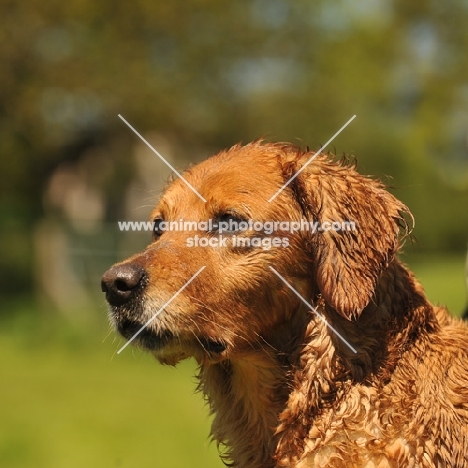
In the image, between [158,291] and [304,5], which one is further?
[304,5]

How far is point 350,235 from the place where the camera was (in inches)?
176

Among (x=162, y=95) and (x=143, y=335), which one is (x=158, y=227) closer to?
(x=143, y=335)

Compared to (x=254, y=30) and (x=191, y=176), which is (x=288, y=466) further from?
(x=254, y=30)

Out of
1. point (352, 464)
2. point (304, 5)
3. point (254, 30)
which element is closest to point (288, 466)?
point (352, 464)

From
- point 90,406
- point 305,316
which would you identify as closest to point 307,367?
point 305,316

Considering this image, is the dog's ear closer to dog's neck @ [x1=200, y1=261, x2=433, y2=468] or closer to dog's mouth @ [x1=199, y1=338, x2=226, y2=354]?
dog's neck @ [x1=200, y1=261, x2=433, y2=468]

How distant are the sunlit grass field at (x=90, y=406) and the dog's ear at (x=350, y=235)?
2.27 metres

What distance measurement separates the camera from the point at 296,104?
34.8 m

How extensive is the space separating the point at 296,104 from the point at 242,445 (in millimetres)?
30737

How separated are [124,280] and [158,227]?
0.71 metres

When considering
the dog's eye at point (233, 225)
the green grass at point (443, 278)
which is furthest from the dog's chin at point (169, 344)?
the green grass at point (443, 278)

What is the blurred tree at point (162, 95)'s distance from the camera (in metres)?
26.7

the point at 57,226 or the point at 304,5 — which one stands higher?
the point at 304,5

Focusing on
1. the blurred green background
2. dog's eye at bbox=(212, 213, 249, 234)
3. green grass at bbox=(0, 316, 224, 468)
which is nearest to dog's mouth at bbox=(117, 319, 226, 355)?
dog's eye at bbox=(212, 213, 249, 234)
